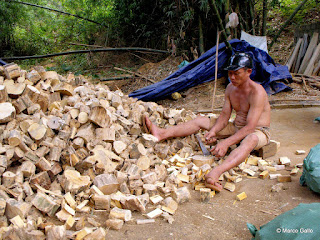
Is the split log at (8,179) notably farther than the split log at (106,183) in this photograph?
No

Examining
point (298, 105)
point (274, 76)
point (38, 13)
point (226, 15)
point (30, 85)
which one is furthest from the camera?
point (38, 13)

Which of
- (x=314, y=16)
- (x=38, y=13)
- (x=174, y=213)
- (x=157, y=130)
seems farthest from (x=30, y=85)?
(x=38, y=13)

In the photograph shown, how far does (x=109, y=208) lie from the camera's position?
6.50ft

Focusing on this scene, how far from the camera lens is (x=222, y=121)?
310 cm

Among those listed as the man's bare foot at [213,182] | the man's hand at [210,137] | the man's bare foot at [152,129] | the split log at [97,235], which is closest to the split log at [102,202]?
the split log at [97,235]

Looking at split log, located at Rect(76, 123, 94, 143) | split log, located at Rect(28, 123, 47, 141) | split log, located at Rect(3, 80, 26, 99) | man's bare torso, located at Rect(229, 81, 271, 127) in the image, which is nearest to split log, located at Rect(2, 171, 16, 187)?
split log, located at Rect(28, 123, 47, 141)

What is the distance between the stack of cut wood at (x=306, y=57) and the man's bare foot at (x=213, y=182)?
5054 mm

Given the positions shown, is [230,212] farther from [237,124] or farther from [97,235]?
[237,124]

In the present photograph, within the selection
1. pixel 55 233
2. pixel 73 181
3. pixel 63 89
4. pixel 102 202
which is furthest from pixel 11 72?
pixel 55 233

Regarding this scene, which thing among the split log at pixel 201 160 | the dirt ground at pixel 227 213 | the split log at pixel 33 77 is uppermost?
the split log at pixel 33 77

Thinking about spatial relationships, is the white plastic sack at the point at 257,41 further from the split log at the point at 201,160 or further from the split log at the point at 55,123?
the split log at the point at 55,123

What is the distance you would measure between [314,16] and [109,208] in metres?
8.87

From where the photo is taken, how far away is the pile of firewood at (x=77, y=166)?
71.3 inches

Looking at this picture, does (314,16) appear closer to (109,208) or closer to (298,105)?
(298,105)
